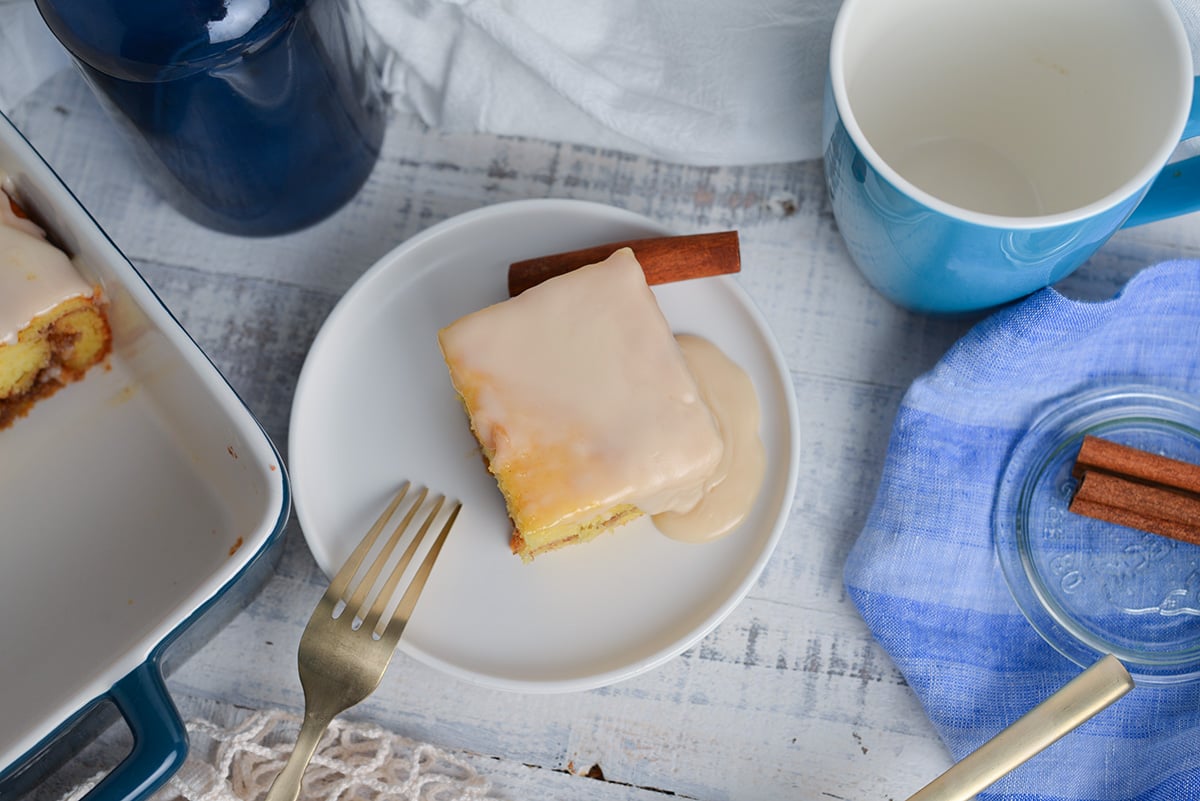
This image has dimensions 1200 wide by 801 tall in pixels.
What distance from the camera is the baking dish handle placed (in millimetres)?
913

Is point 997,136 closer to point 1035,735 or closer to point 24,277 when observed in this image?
point 1035,735

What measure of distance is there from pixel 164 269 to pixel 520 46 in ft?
1.59

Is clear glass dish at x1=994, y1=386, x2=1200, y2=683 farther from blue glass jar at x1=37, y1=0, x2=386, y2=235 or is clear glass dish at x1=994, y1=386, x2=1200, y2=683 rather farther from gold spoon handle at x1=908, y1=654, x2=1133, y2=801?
blue glass jar at x1=37, y1=0, x2=386, y2=235

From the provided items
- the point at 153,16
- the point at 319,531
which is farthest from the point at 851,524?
the point at 153,16

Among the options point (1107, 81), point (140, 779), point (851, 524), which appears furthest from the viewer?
point (851, 524)

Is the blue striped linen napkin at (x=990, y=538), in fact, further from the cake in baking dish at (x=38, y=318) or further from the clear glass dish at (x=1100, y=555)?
the cake in baking dish at (x=38, y=318)

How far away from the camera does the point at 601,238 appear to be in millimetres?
1180

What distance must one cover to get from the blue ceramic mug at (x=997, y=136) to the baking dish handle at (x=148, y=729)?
78 cm

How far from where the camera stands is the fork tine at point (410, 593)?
3.35ft

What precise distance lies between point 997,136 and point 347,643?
0.87 metres

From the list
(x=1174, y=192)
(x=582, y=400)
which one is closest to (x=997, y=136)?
(x=1174, y=192)

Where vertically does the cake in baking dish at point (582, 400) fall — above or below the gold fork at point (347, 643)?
above

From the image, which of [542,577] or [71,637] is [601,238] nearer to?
[542,577]

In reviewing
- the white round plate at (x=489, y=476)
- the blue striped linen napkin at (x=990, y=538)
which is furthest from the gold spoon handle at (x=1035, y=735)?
the white round plate at (x=489, y=476)
